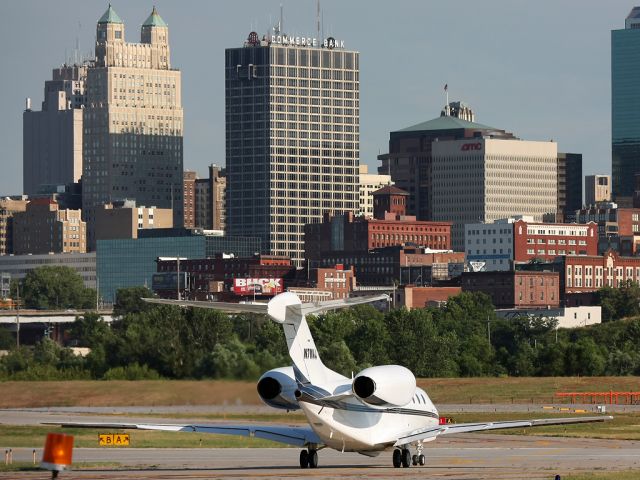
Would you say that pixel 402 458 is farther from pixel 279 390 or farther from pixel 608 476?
pixel 608 476

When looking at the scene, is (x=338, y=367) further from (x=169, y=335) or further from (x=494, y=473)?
(x=494, y=473)

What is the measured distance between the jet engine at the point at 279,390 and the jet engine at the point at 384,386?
103 inches

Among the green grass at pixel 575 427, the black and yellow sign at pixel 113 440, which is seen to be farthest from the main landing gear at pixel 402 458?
the green grass at pixel 575 427

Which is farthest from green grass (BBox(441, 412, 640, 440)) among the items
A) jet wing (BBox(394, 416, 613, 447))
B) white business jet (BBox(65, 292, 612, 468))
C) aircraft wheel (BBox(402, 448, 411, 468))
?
white business jet (BBox(65, 292, 612, 468))

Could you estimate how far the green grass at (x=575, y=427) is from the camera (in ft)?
385

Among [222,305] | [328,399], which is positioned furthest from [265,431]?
[222,305]

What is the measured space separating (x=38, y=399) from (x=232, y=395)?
54.2 m

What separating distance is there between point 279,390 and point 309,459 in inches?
220

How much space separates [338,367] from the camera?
489 ft

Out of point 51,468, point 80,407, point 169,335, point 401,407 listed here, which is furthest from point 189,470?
point 80,407

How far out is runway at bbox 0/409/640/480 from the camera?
8425cm

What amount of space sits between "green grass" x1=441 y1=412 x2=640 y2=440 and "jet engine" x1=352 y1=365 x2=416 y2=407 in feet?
101

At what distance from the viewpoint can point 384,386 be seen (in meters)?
83.5

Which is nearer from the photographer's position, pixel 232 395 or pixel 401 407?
pixel 401 407
